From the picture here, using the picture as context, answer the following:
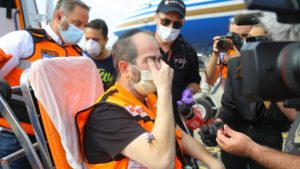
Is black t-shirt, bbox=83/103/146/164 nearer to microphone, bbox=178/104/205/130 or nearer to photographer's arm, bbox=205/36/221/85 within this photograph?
microphone, bbox=178/104/205/130

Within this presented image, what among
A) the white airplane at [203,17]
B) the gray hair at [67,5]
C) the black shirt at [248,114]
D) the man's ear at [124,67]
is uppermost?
the gray hair at [67,5]

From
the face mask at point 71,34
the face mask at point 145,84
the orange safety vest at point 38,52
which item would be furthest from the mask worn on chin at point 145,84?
the face mask at point 71,34

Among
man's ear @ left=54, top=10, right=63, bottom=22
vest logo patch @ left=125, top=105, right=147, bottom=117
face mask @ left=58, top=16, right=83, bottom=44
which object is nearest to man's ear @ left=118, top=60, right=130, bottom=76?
vest logo patch @ left=125, top=105, right=147, bottom=117

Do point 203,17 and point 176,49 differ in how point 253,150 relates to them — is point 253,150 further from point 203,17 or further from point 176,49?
point 203,17

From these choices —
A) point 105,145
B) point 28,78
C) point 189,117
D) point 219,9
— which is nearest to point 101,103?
point 105,145

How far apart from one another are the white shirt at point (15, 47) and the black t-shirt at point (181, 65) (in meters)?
1.21

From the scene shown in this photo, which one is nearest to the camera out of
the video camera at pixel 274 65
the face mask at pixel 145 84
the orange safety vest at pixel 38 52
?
the video camera at pixel 274 65

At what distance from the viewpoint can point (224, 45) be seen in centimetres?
339

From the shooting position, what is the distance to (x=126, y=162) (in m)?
1.97

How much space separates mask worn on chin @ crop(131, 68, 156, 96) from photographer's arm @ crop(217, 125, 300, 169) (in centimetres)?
44

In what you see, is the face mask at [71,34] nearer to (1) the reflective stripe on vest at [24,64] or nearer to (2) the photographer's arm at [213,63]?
(1) the reflective stripe on vest at [24,64]

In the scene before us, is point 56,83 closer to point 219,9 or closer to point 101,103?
point 101,103

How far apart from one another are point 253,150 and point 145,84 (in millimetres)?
666

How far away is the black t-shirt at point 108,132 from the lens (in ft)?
6.34
